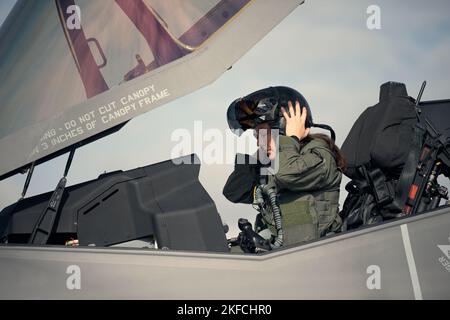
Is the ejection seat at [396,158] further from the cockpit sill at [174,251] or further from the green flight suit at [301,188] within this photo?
the cockpit sill at [174,251]

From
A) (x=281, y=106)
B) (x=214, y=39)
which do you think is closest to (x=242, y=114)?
(x=281, y=106)

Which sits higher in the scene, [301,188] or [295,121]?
[295,121]

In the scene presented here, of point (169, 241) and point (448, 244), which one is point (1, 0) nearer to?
point (169, 241)

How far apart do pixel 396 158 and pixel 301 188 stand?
1.60 ft

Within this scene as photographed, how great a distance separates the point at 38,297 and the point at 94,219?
0.51 m

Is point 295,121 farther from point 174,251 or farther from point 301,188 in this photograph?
point 174,251

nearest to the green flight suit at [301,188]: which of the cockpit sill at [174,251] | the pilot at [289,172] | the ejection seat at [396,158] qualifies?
the pilot at [289,172]

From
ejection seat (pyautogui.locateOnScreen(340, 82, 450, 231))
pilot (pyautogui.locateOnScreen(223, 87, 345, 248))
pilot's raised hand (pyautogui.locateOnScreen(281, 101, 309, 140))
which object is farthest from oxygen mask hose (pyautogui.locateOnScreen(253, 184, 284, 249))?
ejection seat (pyautogui.locateOnScreen(340, 82, 450, 231))

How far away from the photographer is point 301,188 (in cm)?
374

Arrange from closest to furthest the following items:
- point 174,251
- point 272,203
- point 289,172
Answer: point 174,251, point 289,172, point 272,203

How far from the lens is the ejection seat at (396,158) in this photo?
12.3 feet

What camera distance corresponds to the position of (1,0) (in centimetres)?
358

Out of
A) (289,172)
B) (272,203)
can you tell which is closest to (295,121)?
(289,172)

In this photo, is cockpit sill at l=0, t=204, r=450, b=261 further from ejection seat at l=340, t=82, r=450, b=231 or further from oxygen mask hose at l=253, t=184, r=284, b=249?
ejection seat at l=340, t=82, r=450, b=231
